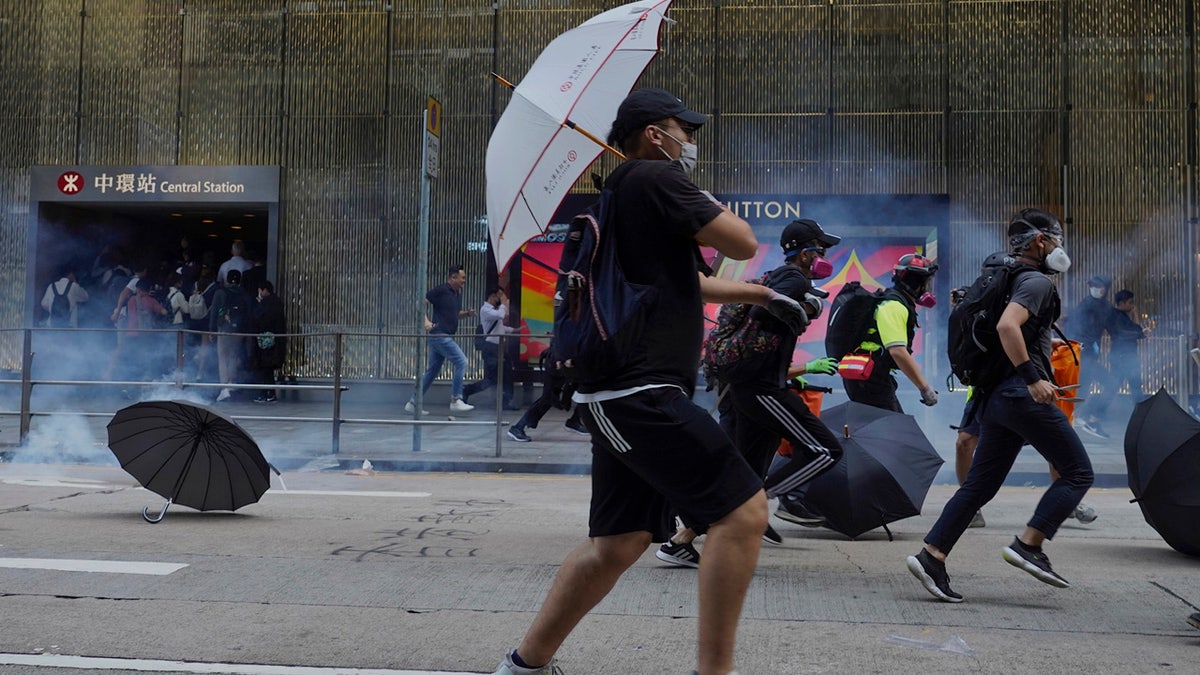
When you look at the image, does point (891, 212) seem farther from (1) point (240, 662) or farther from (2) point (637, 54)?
(1) point (240, 662)

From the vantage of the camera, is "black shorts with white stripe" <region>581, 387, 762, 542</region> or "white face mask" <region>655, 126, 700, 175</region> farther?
"white face mask" <region>655, 126, 700, 175</region>

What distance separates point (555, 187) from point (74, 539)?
3302 mm

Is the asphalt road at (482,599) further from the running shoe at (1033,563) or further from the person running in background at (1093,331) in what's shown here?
the person running in background at (1093,331)

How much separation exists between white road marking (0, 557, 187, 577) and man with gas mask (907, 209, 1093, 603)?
3364mm

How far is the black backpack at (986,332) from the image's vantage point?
5.07 m

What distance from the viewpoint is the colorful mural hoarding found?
1457cm

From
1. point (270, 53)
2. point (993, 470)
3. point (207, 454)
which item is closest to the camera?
point (993, 470)

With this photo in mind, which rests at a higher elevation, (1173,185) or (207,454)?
(1173,185)

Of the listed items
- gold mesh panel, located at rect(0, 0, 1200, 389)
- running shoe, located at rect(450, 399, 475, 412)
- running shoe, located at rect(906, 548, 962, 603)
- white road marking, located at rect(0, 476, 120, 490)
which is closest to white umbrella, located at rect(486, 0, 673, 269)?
running shoe, located at rect(906, 548, 962, 603)

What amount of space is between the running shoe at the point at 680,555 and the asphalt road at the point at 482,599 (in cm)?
6

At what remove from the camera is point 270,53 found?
637 inches

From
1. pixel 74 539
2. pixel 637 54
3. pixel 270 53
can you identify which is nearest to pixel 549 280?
pixel 270 53

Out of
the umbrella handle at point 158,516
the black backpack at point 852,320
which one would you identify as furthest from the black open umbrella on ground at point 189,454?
the black backpack at point 852,320

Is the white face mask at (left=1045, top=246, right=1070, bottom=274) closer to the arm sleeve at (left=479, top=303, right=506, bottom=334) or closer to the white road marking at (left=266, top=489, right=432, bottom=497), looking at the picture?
the white road marking at (left=266, top=489, right=432, bottom=497)
